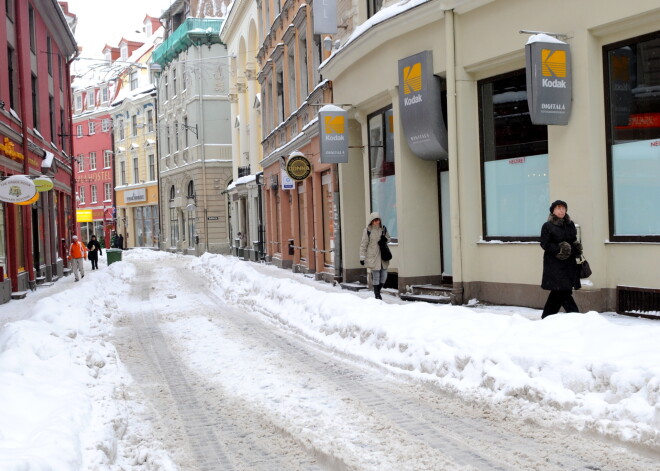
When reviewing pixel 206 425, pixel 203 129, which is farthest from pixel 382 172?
pixel 203 129

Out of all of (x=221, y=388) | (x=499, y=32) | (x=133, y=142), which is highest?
(x=133, y=142)

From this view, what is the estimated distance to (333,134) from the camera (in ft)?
55.3

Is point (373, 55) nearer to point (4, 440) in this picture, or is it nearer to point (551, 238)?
point (551, 238)

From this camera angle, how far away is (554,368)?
6.10 m

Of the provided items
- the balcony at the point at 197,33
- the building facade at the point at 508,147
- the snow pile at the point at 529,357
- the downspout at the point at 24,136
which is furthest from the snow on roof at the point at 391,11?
the balcony at the point at 197,33

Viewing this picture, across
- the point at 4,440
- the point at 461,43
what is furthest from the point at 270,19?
the point at 4,440

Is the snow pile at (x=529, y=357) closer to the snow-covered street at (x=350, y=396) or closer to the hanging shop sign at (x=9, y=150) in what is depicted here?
the snow-covered street at (x=350, y=396)

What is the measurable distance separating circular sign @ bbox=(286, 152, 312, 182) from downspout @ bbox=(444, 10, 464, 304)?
8.88 m

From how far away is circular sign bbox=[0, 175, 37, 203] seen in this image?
53.3ft

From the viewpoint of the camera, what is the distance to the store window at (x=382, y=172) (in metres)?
15.8

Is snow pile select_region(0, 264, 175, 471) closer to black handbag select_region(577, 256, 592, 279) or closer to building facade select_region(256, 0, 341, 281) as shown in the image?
black handbag select_region(577, 256, 592, 279)

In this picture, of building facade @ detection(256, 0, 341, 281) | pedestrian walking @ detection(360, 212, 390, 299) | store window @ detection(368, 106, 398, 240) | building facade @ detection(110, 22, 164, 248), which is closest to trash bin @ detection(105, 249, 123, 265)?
building facade @ detection(256, 0, 341, 281)

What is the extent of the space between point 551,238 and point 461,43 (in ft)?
16.5

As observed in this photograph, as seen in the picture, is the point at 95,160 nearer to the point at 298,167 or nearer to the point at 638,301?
the point at 298,167
